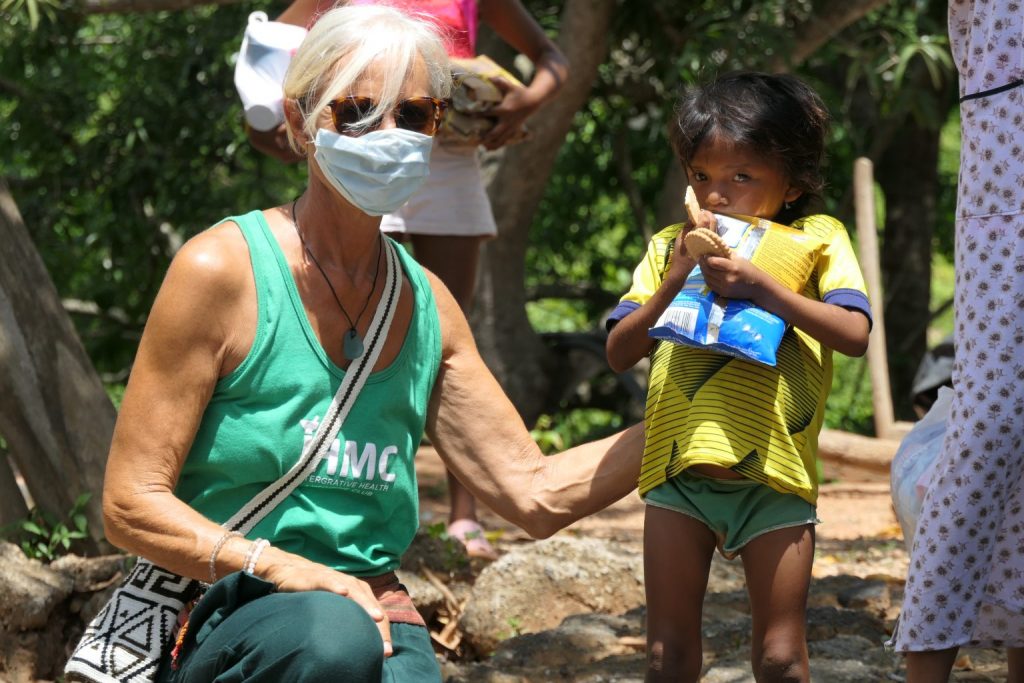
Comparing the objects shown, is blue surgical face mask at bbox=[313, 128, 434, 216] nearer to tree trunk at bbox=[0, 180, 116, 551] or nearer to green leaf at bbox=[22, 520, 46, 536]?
tree trunk at bbox=[0, 180, 116, 551]

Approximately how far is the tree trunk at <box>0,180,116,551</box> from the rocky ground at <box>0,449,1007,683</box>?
20 cm

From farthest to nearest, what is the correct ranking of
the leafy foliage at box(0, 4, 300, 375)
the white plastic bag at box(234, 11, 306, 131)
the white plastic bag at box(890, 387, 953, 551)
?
the leafy foliage at box(0, 4, 300, 375)
the white plastic bag at box(234, 11, 306, 131)
the white plastic bag at box(890, 387, 953, 551)

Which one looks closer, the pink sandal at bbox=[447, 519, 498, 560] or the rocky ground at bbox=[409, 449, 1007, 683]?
the rocky ground at bbox=[409, 449, 1007, 683]

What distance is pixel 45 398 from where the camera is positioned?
3.48 meters

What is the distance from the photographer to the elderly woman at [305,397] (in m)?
2.16

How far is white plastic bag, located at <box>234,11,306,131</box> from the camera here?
3.70 meters

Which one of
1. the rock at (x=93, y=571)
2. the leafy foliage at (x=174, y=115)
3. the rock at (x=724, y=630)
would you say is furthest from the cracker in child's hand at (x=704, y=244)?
the leafy foliage at (x=174, y=115)

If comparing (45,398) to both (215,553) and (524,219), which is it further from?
(524,219)

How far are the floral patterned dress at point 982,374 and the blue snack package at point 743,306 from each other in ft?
1.07

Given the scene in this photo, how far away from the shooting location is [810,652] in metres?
3.28

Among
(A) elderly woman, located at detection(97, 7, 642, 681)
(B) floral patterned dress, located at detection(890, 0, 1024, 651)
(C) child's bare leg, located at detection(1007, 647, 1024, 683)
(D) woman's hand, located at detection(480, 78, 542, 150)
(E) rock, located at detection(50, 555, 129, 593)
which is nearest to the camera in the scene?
(A) elderly woman, located at detection(97, 7, 642, 681)

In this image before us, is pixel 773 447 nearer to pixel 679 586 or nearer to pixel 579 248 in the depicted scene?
pixel 679 586

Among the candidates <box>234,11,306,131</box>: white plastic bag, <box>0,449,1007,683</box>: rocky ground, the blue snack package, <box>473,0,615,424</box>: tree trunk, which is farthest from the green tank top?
<box>473,0,615,424</box>: tree trunk

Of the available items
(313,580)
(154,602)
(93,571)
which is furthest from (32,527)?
(313,580)
